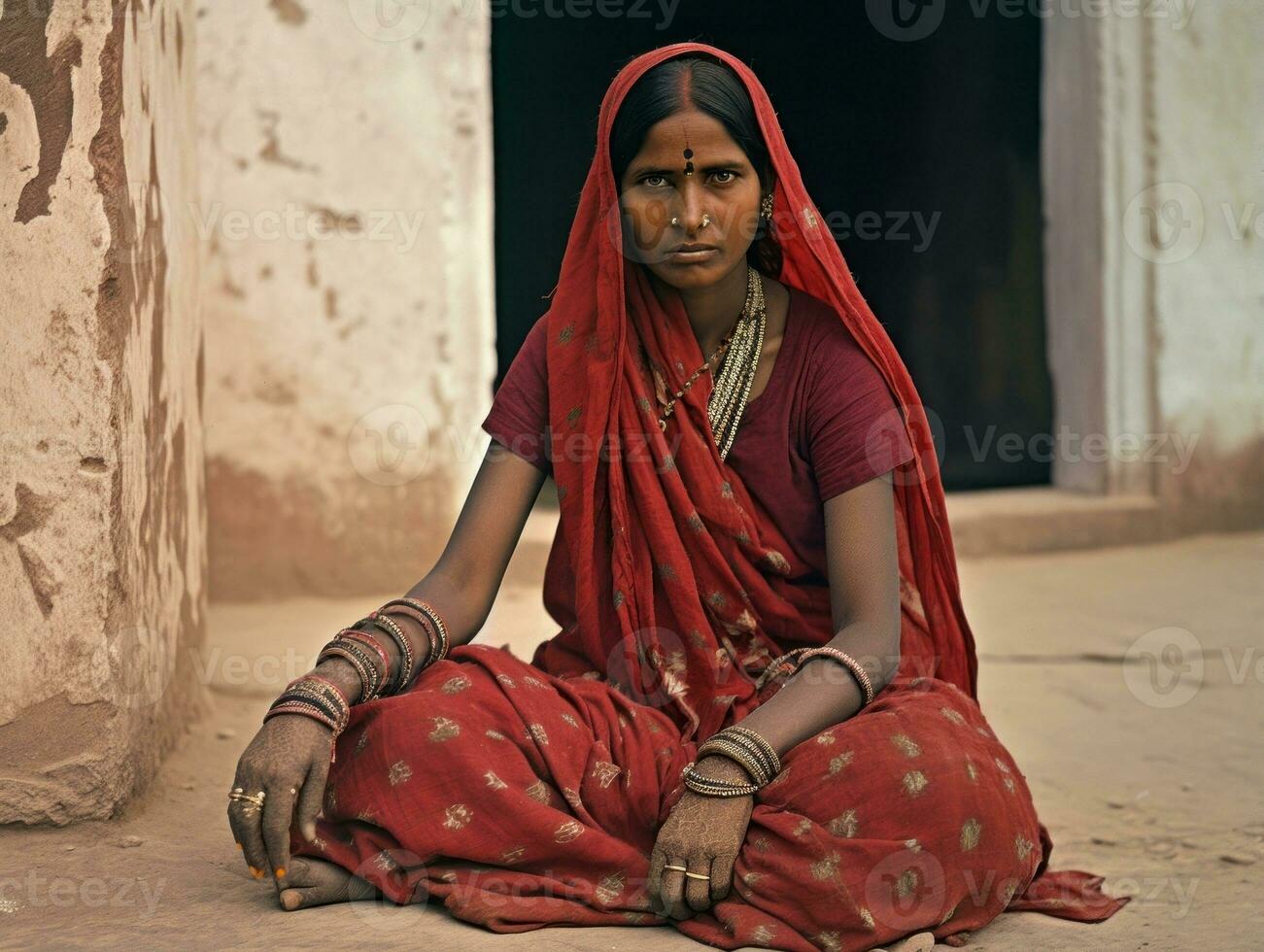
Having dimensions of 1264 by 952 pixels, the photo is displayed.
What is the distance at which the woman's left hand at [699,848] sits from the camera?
2.44 m

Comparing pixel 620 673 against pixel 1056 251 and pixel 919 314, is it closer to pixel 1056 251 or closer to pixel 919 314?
pixel 1056 251

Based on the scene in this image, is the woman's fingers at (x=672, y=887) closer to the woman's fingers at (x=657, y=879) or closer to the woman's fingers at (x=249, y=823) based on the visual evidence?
the woman's fingers at (x=657, y=879)

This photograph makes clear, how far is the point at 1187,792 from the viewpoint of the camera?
3.58 m

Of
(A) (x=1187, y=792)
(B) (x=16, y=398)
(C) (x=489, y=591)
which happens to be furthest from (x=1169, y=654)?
(B) (x=16, y=398)

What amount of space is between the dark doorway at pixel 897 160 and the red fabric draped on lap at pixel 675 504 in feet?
17.7

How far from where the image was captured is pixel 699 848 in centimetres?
244

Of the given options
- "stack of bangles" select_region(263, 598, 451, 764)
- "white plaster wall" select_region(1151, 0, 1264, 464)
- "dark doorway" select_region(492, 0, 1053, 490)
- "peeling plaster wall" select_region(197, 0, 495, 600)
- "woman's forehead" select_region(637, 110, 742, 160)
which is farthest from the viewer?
"dark doorway" select_region(492, 0, 1053, 490)

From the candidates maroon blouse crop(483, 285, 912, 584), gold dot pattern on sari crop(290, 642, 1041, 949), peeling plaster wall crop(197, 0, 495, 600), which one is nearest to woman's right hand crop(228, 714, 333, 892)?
gold dot pattern on sari crop(290, 642, 1041, 949)

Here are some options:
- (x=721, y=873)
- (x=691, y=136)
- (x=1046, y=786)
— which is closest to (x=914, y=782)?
(x=721, y=873)

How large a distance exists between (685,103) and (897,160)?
622 cm

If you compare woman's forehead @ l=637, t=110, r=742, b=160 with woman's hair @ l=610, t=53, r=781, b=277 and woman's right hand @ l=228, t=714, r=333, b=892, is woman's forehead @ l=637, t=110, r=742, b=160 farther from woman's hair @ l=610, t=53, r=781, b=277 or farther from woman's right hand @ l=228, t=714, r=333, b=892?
woman's right hand @ l=228, t=714, r=333, b=892

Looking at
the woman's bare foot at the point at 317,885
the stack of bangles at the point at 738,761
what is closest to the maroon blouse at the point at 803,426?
the stack of bangles at the point at 738,761

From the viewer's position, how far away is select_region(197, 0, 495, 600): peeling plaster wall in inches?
217

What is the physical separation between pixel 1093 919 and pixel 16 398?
7.44 feet
